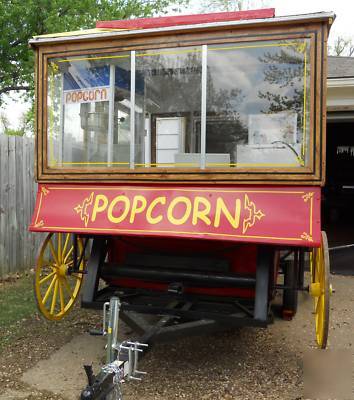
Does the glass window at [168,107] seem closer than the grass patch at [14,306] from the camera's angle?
Yes

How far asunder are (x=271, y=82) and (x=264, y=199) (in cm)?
90

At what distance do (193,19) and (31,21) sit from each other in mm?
10754

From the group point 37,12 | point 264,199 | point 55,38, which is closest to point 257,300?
point 264,199

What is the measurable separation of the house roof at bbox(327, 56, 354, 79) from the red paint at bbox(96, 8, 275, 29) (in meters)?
3.32

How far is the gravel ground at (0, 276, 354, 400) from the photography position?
3430 mm

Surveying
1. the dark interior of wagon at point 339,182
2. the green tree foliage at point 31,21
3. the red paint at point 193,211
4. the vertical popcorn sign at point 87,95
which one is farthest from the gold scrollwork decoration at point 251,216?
the green tree foliage at point 31,21

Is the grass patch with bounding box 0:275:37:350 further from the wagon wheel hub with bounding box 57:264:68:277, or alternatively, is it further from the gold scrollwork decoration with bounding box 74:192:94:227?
the gold scrollwork decoration with bounding box 74:192:94:227

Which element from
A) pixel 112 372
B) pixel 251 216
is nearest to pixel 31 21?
pixel 251 216

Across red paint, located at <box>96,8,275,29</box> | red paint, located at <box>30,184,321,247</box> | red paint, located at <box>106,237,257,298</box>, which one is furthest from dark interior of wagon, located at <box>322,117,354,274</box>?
red paint, located at <box>96,8,275,29</box>

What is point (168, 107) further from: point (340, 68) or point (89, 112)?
point (340, 68)

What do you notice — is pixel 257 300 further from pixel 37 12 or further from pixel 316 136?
pixel 37 12

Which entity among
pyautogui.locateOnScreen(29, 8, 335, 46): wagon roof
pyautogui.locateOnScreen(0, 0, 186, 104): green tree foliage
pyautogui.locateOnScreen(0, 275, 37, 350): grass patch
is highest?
pyautogui.locateOnScreen(0, 0, 186, 104): green tree foliage

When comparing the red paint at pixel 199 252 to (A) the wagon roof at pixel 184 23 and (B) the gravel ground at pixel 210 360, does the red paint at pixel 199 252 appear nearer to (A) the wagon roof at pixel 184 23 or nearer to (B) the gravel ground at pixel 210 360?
(B) the gravel ground at pixel 210 360

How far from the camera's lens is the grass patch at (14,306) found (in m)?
4.59
